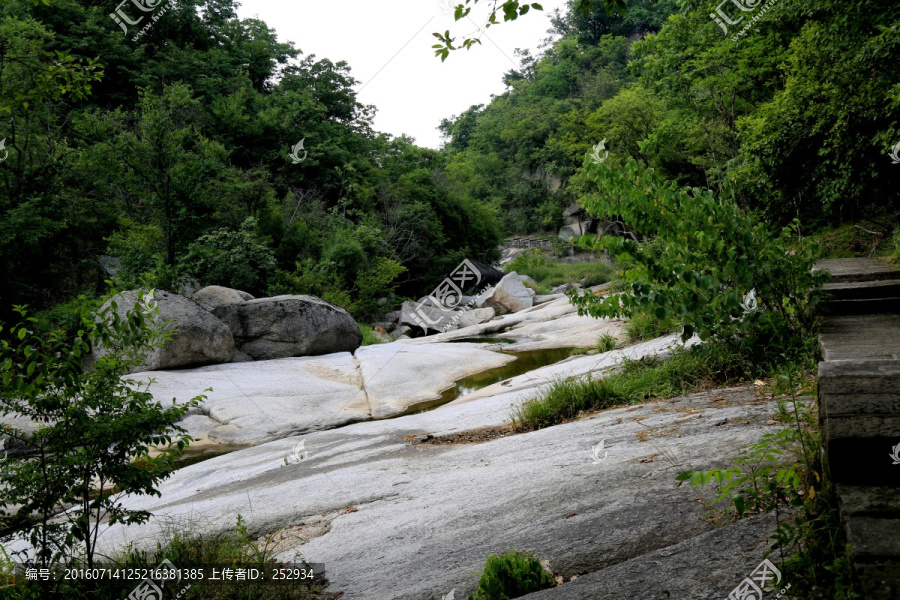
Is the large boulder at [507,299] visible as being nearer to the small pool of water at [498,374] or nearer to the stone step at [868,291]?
the small pool of water at [498,374]

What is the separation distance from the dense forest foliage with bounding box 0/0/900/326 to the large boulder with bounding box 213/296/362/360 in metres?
2.49

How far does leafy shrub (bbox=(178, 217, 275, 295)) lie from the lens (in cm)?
1825

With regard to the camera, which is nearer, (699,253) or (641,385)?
(699,253)

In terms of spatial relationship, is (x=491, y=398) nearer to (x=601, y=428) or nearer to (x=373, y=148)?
(x=601, y=428)

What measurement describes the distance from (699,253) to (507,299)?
22610 mm

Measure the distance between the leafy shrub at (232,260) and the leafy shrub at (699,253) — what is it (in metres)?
15.4

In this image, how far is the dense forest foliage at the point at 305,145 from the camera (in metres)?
10.1

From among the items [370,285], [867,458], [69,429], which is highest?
[370,285]

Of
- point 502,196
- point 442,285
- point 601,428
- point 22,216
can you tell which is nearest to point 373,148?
point 442,285

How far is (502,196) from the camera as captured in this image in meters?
54.5

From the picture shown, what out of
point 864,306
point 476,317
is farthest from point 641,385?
point 476,317

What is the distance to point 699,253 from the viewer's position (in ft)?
15.6

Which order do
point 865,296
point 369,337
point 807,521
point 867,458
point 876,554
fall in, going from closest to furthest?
point 876,554 < point 867,458 < point 807,521 < point 865,296 < point 369,337

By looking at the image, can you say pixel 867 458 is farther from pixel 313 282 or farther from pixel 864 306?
pixel 313 282
